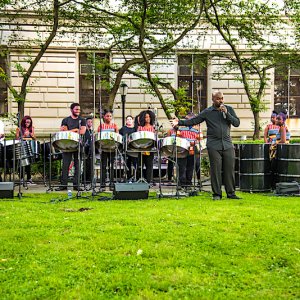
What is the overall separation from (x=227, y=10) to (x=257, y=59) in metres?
2.77

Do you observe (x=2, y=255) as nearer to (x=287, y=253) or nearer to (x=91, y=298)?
(x=91, y=298)

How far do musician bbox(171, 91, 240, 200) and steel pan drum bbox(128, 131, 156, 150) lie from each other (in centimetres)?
46

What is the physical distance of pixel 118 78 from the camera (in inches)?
623

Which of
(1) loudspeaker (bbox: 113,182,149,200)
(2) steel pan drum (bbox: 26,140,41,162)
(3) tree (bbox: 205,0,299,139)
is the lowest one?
(1) loudspeaker (bbox: 113,182,149,200)

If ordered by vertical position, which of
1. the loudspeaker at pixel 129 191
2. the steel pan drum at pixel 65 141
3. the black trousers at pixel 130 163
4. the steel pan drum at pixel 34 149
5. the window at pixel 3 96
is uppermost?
the window at pixel 3 96

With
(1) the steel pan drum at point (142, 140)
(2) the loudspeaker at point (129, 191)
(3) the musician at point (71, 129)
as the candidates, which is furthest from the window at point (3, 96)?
(2) the loudspeaker at point (129, 191)

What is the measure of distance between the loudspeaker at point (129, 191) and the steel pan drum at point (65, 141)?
1126 millimetres

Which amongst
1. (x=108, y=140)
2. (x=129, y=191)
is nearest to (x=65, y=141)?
(x=108, y=140)

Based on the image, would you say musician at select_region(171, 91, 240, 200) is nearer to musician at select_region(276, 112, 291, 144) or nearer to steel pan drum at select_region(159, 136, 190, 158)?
steel pan drum at select_region(159, 136, 190, 158)

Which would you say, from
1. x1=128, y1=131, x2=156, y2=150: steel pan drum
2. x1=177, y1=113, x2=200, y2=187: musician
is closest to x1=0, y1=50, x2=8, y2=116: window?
x1=177, y1=113, x2=200, y2=187: musician

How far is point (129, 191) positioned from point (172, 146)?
1094mm

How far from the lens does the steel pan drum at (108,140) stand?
856 cm

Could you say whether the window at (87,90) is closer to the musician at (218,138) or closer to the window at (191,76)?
the window at (191,76)

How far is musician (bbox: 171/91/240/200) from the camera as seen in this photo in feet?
27.0
